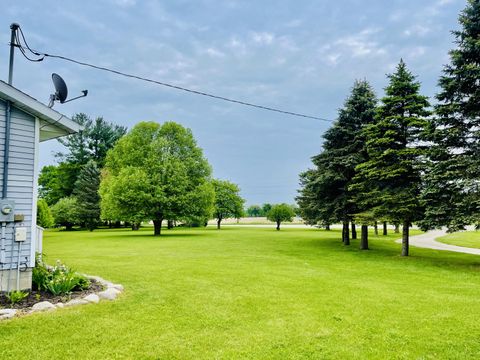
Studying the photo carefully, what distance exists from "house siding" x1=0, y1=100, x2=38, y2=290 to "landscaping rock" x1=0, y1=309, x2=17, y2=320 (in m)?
1.23

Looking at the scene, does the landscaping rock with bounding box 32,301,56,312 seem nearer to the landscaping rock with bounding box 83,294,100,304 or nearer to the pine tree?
the landscaping rock with bounding box 83,294,100,304

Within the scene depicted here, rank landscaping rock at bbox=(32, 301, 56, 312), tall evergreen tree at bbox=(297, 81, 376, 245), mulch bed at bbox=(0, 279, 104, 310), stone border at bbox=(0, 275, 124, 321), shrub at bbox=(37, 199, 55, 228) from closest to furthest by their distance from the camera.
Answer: stone border at bbox=(0, 275, 124, 321) → landscaping rock at bbox=(32, 301, 56, 312) → mulch bed at bbox=(0, 279, 104, 310) → tall evergreen tree at bbox=(297, 81, 376, 245) → shrub at bbox=(37, 199, 55, 228)

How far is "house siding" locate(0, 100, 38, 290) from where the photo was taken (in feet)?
19.1

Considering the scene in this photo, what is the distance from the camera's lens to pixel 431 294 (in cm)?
701

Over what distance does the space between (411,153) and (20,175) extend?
44.2 feet

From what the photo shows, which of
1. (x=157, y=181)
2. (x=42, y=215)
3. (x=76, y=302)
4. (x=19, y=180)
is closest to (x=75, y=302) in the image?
(x=76, y=302)

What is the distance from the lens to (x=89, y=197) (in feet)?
125

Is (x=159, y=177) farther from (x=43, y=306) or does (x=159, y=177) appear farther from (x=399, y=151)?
(x=43, y=306)

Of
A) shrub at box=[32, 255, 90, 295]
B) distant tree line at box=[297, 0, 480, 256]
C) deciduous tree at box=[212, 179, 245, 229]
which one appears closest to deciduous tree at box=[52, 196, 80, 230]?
deciduous tree at box=[212, 179, 245, 229]

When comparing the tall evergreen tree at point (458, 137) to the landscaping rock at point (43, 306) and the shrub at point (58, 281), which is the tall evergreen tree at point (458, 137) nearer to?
the shrub at point (58, 281)

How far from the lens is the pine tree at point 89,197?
121ft

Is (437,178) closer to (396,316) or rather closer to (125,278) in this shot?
(396,316)

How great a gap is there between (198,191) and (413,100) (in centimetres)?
1772

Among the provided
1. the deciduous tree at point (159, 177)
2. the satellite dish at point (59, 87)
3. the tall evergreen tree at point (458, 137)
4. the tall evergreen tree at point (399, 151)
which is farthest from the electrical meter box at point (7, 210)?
the deciduous tree at point (159, 177)
